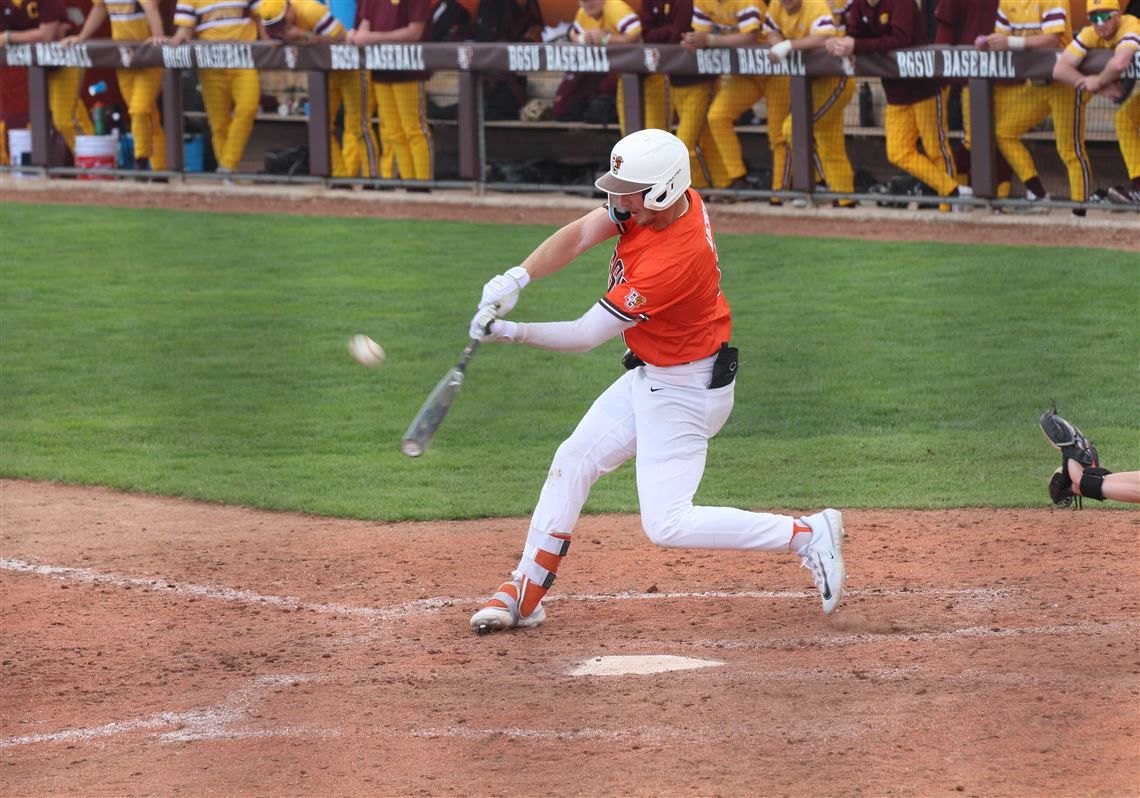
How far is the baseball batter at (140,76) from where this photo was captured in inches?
586

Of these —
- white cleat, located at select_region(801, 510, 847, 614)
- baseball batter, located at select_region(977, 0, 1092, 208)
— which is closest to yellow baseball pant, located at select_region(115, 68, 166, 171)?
baseball batter, located at select_region(977, 0, 1092, 208)

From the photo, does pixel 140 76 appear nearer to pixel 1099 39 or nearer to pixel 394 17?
pixel 394 17

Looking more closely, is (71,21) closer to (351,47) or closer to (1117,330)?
(351,47)

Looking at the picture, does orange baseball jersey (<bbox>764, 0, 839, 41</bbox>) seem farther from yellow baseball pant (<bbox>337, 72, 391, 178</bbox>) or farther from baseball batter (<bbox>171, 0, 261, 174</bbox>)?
baseball batter (<bbox>171, 0, 261, 174</bbox>)

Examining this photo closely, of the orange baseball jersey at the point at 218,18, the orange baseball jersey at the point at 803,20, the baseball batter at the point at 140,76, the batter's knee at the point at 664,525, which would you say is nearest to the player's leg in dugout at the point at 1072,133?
the orange baseball jersey at the point at 803,20

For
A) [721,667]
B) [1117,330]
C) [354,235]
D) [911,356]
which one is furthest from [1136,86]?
[721,667]

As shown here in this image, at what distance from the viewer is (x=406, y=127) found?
550 inches

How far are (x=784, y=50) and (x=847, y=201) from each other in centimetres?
129

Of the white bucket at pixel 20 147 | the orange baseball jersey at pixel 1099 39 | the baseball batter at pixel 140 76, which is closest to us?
the orange baseball jersey at pixel 1099 39

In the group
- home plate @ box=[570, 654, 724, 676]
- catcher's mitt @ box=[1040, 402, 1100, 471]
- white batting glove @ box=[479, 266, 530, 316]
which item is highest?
white batting glove @ box=[479, 266, 530, 316]

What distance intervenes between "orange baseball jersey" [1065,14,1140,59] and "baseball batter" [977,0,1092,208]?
0.96ft

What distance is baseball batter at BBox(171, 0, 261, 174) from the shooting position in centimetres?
1454

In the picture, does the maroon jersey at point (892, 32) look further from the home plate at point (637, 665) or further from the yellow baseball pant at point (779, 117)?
the home plate at point (637, 665)

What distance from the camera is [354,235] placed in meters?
13.2
